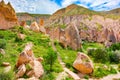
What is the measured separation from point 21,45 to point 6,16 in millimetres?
9912

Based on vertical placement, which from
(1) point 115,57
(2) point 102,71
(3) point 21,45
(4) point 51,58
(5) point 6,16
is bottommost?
(2) point 102,71

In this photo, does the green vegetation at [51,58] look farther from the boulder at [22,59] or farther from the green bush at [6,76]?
A: the green bush at [6,76]

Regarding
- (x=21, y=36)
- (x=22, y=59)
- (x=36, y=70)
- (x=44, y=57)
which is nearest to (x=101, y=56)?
(x=44, y=57)

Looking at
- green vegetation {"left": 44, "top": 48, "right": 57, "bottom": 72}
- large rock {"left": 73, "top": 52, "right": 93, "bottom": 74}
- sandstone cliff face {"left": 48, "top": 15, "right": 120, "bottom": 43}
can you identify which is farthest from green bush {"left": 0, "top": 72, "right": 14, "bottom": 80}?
sandstone cliff face {"left": 48, "top": 15, "right": 120, "bottom": 43}

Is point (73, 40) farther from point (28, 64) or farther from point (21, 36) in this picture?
point (28, 64)

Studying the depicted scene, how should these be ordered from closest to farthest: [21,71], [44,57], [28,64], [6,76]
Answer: [6,76], [21,71], [28,64], [44,57]

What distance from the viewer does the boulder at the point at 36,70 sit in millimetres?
31969

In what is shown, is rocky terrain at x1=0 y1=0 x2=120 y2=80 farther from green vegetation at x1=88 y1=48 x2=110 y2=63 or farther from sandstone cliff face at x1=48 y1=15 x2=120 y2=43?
sandstone cliff face at x1=48 y1=15 x2=120 y2=43

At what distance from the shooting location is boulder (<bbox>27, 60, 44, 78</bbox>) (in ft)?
105

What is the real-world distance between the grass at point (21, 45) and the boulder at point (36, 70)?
2.07ft

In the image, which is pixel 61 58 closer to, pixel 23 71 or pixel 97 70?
pixel 97 70

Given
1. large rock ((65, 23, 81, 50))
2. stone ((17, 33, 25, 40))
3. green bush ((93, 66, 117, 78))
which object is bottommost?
green bush ((93, 66, 117, 78))

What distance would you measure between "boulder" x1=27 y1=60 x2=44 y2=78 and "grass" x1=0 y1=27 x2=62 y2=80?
0.63 meters

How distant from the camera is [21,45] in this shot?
142 feet
